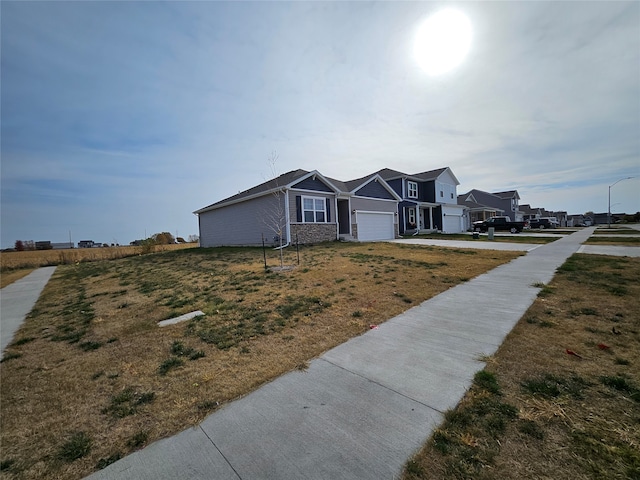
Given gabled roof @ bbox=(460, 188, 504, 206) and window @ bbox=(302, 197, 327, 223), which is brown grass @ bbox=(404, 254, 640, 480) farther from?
gabled roof @ bbox=(460, 188, 504, 206)

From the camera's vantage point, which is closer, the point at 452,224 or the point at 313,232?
the point at 313,232

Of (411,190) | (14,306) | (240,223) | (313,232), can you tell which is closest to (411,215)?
(411,190)

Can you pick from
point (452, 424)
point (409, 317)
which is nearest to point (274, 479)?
point (452, 424)

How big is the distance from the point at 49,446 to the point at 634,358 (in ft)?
19.6

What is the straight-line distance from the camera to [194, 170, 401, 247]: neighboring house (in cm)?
1730

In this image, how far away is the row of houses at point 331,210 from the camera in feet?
57.4

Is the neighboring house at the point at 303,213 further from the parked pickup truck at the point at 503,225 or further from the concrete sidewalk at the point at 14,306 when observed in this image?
the parked pickup truck at the point at 503,225

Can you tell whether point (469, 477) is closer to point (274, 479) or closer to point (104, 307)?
point (274, 479)

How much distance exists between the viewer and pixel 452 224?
114 ft

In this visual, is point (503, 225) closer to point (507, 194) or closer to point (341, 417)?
point (507, 194)

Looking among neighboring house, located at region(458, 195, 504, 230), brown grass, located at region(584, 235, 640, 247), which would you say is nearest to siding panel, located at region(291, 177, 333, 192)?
brown grass, located at region(584, 235, 640, 247)

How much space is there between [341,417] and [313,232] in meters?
16.3

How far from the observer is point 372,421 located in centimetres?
238

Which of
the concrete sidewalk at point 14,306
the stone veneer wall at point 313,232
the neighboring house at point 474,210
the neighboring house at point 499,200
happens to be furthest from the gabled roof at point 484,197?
the concrete sidewalk at point 14,306
